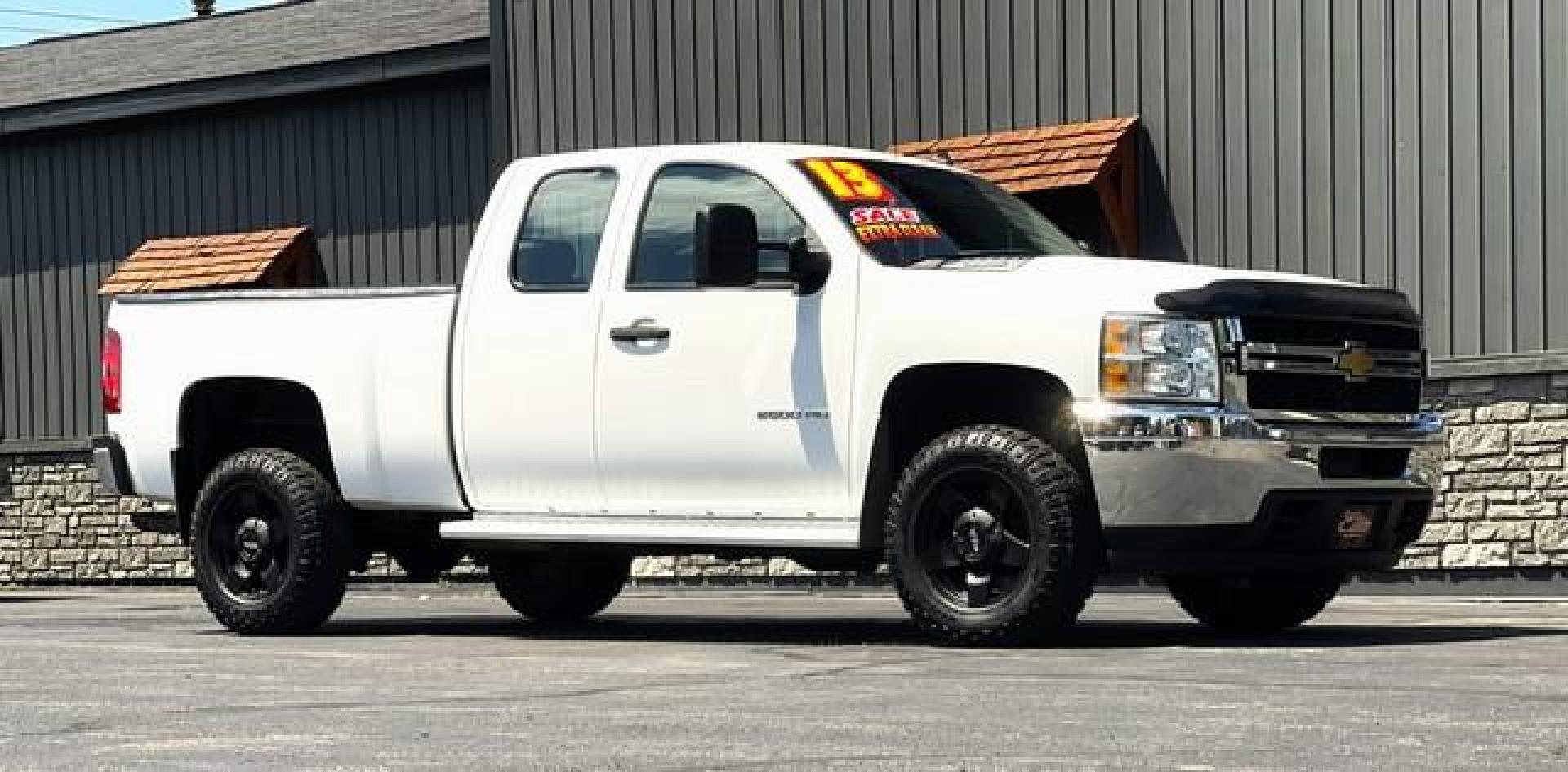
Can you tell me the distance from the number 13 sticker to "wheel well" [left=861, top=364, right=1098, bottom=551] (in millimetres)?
820

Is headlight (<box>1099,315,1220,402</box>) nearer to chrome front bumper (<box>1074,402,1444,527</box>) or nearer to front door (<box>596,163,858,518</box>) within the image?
chrome front bumper (<box>1074,402,1444,527</box>)

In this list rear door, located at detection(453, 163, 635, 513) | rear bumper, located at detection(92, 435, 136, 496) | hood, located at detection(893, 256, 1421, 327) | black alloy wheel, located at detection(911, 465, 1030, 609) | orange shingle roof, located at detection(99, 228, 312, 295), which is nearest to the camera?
hood, located at detection(893, 256, 1421, 327)

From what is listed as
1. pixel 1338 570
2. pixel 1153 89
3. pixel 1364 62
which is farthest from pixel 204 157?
pixel 1338 570

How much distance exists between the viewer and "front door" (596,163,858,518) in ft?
33.8

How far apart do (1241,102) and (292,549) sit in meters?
7.83

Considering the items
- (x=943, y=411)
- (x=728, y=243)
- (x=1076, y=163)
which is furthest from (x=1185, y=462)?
(x=1076, y=163)

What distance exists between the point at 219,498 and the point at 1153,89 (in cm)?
786

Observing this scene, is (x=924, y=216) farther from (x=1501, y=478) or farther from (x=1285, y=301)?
(x=1501, y=478)

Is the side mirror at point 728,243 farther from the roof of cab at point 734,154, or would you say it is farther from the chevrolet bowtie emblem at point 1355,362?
the chevrolet bowtie emblem at point 1355,362

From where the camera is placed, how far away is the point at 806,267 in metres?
10.3

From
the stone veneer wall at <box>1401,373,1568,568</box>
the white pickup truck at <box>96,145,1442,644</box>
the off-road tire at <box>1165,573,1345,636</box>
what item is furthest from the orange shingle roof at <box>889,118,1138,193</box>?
the off-road tire at <box>1165,573,1345,636</box>

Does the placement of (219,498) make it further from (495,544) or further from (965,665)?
(965,665)

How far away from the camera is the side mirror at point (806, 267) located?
404 inches

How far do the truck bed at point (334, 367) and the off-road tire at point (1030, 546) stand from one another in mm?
2303
